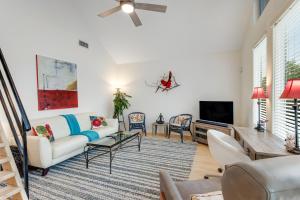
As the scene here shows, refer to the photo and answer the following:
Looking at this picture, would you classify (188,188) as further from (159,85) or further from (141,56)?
(141,56)

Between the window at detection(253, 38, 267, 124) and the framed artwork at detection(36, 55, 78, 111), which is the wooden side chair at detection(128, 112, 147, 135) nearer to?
the framed artwork at detection(36, 55, 78, 111)

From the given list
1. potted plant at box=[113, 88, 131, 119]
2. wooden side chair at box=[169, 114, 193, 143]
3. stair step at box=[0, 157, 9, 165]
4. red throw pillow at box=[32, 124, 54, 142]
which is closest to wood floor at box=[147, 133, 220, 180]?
wooden side chair at box=[169, 114, 193, 143]

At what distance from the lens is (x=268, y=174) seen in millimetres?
527

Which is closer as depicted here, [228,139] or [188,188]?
[188,188]

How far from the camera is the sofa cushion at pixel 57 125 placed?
3.38 meters

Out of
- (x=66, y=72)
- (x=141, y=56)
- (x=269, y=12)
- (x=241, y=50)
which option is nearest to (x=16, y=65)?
(x=66, y=72)

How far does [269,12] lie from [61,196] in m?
3.73

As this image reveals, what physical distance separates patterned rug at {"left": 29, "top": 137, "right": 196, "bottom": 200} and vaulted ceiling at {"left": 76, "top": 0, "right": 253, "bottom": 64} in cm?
285

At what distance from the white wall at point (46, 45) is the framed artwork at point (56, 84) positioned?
0.11 m

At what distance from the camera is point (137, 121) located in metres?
5.59

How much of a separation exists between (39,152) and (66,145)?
1.59 feet

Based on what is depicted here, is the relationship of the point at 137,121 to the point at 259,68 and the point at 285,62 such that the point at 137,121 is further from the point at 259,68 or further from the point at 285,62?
the point at 285,62

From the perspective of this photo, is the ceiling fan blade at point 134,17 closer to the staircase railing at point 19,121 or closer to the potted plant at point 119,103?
the staircase railing at point 19,121

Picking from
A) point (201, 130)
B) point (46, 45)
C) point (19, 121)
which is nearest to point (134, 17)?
point (46, 45)
